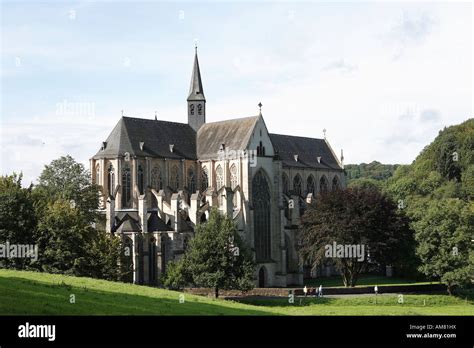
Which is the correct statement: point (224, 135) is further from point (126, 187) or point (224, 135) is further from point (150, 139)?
point (126, 187)

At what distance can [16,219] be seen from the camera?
202ft

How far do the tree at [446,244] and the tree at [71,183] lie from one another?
3182 centimetres

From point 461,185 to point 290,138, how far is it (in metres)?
36.3

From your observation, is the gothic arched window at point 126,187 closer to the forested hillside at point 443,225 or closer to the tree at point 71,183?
the tree at point 71,183

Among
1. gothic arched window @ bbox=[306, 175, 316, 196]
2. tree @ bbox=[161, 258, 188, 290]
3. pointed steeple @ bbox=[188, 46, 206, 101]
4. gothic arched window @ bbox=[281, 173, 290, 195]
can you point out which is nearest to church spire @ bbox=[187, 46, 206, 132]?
pointed steeple @ bbox=[188, 46, 206, 101]

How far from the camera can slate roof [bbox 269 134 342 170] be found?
10423cm

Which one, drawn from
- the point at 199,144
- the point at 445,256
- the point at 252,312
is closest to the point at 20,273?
the point at 252,312

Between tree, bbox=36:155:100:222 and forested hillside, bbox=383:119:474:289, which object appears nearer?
forested hillside, bbox=383:119:474:289

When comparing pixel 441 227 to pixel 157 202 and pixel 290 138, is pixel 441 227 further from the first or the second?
pixel 290 138

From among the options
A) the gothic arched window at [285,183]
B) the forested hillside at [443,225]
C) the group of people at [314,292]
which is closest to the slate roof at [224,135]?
the gothic arched window at [285,183]

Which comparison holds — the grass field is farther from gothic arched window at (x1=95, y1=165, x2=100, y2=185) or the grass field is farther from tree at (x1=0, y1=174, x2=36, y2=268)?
gothic arched window at (x1=95, y1=165, x2=100, y2=185)

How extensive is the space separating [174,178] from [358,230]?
24.1 metres

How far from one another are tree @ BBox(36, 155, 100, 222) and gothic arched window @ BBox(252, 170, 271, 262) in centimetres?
1815

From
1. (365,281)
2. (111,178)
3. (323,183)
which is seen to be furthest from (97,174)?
(323,183)
